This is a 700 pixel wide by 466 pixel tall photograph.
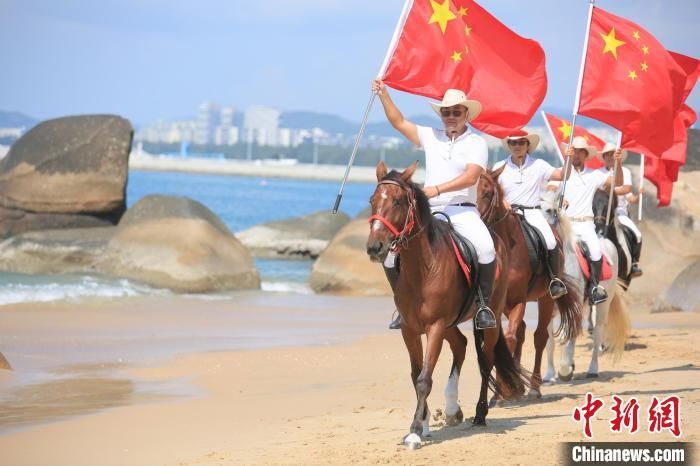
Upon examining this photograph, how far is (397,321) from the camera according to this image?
399 inches

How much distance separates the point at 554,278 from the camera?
12375 millimetres

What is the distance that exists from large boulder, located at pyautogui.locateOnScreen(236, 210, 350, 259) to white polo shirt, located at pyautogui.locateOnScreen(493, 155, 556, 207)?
25.5 metres

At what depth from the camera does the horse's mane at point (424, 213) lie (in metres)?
8.87

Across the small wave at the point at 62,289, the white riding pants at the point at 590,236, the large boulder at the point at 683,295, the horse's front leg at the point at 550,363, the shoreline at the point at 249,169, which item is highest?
the white riding pants at the point at 590,236

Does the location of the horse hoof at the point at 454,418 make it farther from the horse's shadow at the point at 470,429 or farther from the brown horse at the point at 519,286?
the brown horse at the point at 519,286

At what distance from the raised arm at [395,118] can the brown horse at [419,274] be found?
0.86 m

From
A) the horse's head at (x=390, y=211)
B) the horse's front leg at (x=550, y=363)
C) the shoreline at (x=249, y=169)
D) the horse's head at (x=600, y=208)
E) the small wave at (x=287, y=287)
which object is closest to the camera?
the horse's head at (x=390, y=211)

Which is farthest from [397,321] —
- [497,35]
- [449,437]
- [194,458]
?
[497,35]

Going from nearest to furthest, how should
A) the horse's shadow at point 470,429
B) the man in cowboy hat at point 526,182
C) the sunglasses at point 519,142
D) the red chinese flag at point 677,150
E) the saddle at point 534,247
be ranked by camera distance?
1. the horse's shadow at point 470,429
2. the saddle at point 534,247
3. the man in cowboy hat at point 526,182
4. the sunglasses at point 519,142
5. the red chinese flag at point 677,150

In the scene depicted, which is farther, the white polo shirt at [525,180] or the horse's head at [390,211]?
the white polo shirt at [525,180]

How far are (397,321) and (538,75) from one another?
15.6 ft

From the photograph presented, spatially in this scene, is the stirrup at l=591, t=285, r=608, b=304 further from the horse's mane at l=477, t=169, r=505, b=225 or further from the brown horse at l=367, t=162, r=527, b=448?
the brown horse at l=367, t=162, r=527, b=448

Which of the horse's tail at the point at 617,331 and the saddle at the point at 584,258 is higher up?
the saddle at the point at 584,258

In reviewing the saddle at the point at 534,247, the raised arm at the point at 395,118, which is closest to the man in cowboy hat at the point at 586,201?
the saddle at the point at 534,247
